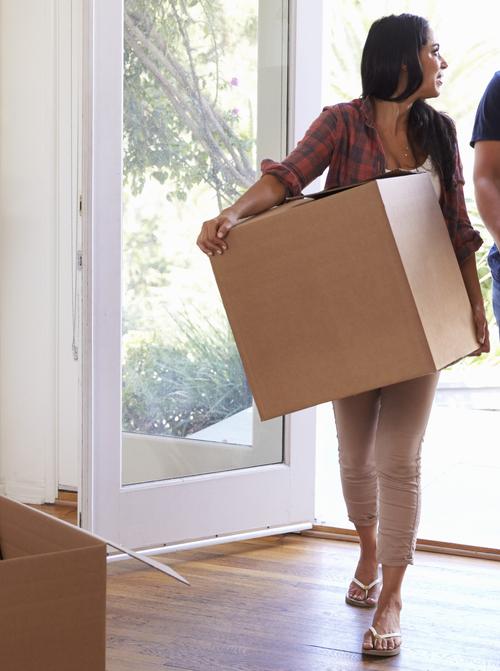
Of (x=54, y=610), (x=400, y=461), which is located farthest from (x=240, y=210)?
(x=54, y=610)

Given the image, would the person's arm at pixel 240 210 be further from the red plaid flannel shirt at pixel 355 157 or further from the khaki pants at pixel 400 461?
the khaki pants at pixel 400 461

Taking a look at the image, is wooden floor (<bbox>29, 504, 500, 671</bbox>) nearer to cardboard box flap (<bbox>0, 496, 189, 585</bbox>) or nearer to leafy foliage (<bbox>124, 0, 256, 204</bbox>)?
cardboard box flap (<bbox>0, 496, 189, 585</bbox>)

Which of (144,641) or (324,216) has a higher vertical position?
(324,216)

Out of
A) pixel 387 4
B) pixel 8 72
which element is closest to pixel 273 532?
pixel 8 72

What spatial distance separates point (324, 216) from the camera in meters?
1.57

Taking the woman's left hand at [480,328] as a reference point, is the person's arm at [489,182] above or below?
above

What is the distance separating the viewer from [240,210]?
1.72m

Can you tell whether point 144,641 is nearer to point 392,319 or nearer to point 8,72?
point 392,319

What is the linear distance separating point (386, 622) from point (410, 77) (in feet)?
3.52

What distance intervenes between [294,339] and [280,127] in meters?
1.14

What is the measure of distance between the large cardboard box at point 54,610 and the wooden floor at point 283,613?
976 millimetres

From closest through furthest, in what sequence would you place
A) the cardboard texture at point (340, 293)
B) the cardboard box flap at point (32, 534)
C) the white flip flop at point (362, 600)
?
1. the cardboard box flap at point (32, 534)
2. the cardboard texture at point (340, 293)
3. the white flip flop at point (362, 600)

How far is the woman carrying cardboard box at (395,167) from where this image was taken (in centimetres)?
180

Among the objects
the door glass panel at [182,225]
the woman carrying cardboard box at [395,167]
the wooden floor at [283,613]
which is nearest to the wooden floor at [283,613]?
the wooden floor at [283,613]
